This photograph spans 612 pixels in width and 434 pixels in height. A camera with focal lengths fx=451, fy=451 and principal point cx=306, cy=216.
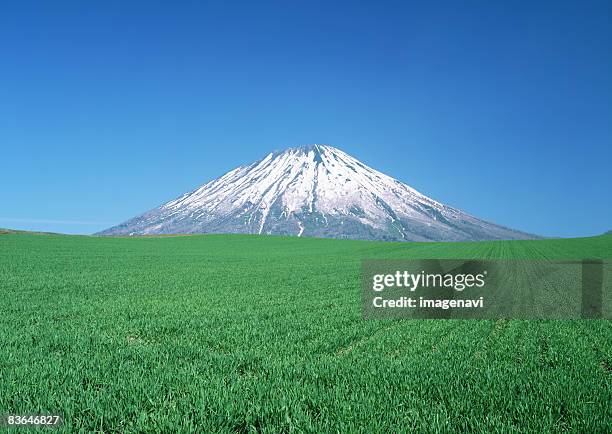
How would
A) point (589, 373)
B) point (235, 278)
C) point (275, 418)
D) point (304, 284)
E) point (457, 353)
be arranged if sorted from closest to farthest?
point (275, 418) → point (589, 373) → point (457, 353) → point (304, 284) → point (235, 278)

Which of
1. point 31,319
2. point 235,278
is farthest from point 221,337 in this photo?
point 235,278

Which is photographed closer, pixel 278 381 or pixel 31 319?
pixel 278 381

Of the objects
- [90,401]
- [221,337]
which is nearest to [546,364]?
[221,337]

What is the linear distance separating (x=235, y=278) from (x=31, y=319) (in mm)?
13006

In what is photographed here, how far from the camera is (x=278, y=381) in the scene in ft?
21.6

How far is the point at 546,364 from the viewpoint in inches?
307

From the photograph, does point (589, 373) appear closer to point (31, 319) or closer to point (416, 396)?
point (416, 396)

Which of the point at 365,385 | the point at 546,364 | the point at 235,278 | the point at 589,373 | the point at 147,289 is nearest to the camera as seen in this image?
the point at 365,385

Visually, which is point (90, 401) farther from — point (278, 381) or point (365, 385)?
point (365, 385)

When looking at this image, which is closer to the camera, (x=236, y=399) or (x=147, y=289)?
(x=236, y=399)

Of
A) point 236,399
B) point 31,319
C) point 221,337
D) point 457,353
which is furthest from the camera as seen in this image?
point 31,319

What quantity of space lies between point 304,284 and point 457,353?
44.6ft

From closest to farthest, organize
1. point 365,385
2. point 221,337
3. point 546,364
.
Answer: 1. point 365,385
2. point 546,364
3. point 221,337

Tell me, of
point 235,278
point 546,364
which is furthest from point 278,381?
point 235,278
